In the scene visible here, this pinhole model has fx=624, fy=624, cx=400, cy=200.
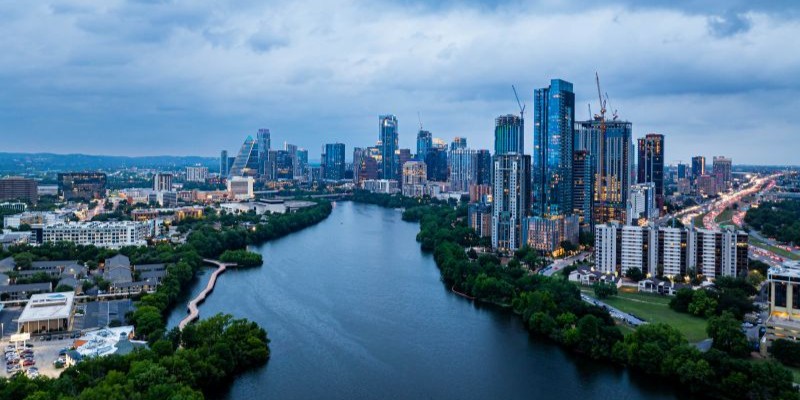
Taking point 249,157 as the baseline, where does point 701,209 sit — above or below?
below

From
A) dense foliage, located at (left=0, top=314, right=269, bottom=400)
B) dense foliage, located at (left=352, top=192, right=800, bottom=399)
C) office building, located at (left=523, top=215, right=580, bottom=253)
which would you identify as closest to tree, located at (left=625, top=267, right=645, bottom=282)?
dense foliage, located at (left=352, top=192, right=800, bottom=399)

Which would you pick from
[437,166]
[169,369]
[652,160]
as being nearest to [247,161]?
[437,166]

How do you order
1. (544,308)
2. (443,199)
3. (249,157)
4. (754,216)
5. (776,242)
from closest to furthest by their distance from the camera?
1. (544,308)
2. (776,242)
3. (754,216)
4. (443,199)
5. (249,157)

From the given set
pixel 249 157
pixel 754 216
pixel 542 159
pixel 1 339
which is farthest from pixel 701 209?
pixel 249 157

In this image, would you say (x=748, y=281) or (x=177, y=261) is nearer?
(x=748, y=281)

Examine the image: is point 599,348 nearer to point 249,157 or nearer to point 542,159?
point 542,159

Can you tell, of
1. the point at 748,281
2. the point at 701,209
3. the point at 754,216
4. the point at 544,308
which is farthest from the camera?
the point at 701,209

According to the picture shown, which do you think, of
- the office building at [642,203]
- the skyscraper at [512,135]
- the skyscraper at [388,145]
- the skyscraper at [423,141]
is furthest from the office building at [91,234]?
the skyscraper at [423,141]
